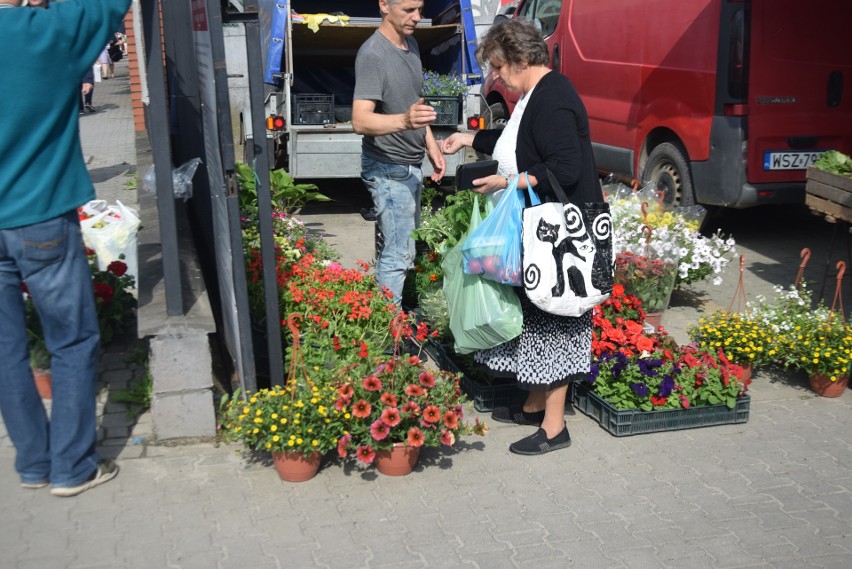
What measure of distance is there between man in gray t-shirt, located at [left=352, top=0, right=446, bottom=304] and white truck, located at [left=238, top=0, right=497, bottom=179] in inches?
150

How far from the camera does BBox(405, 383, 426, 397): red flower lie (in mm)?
3893

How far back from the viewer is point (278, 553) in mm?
3436

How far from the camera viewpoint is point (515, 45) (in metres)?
3.91

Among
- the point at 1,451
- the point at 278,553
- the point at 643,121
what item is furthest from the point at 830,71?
the point at 1,451

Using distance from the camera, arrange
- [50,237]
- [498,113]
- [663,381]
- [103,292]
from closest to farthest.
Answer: [50,237] → [663,381] → [103,292] → [498,113]

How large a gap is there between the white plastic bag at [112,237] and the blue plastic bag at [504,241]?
257 cm

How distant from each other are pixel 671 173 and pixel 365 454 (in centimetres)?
548

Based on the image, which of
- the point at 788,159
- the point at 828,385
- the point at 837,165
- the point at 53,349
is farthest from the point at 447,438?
the point at 788,159

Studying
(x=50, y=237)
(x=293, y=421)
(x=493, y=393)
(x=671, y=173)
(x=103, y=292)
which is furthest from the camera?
(x=671, y=173)

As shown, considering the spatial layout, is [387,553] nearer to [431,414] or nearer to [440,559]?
[440,559]

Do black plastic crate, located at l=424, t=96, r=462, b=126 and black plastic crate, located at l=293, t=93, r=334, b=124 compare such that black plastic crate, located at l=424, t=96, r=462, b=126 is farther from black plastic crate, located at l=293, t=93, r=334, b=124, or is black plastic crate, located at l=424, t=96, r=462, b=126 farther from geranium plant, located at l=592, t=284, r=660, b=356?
geranium plant, located at l=592, t=284, r=660, b=356

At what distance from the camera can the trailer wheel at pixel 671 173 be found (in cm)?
803

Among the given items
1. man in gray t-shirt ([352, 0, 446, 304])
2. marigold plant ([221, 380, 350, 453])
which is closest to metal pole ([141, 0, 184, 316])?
marigold plant ([221, 380, 350, 453])

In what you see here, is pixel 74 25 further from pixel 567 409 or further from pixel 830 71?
pixel 830 71
